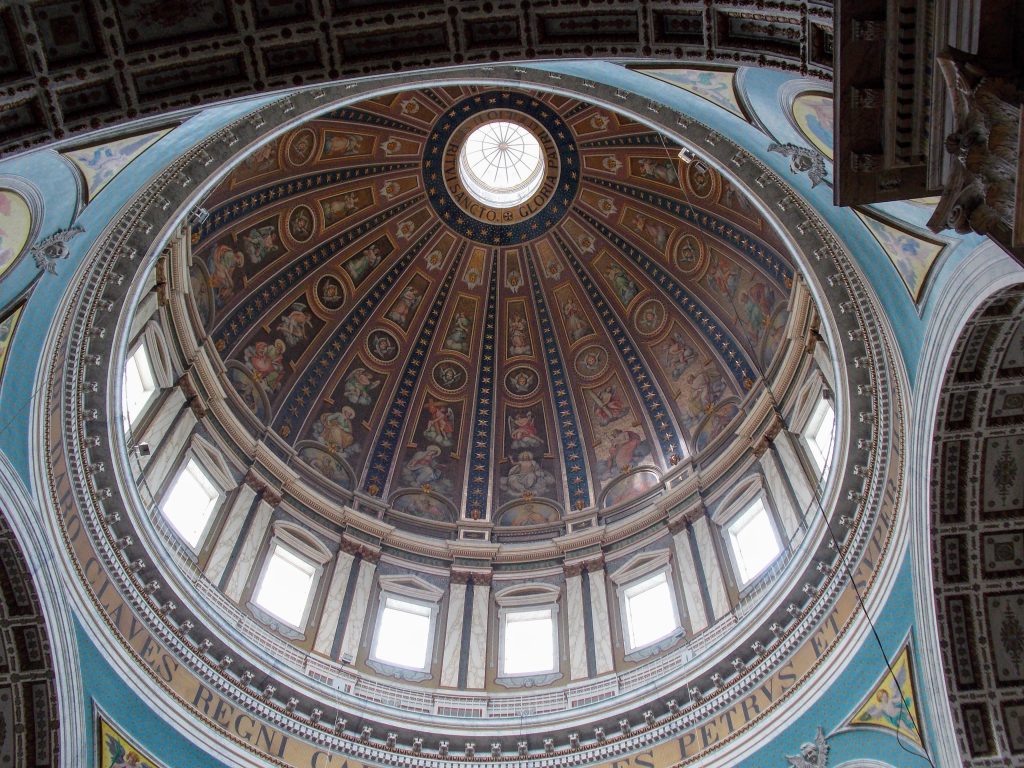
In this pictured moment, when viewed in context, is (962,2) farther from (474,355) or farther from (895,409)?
(474,355)

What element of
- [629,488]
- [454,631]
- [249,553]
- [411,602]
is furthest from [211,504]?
[629,488]

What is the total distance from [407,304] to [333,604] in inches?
397

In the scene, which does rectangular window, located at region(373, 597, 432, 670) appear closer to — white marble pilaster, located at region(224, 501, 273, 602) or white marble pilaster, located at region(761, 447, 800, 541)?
white marble pilaster, located at region(224, 501, 273, 602)

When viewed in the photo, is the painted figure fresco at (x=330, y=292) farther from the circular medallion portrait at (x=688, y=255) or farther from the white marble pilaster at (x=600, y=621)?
the white marble pilaster at (x=600, y=621)

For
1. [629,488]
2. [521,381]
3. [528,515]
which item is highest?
[521,381]

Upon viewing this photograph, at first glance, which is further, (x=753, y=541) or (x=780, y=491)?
(x=753, y=541)

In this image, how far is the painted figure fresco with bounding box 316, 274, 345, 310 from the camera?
82.6 feet

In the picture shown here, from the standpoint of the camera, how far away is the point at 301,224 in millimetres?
24531

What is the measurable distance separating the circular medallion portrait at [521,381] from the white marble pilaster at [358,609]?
722 cm

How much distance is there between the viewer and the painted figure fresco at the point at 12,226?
10.6 metres

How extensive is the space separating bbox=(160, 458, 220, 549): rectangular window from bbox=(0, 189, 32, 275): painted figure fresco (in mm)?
7405

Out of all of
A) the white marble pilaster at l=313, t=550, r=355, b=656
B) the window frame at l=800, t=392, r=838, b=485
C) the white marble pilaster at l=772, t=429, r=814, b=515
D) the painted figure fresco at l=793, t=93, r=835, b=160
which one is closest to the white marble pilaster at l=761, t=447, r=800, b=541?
the white marble pilaster at l=772, t=429, r=814, b=515

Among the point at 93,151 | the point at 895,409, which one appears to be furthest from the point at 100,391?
the point at 895,409

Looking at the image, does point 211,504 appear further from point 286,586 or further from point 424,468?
point 424,468
